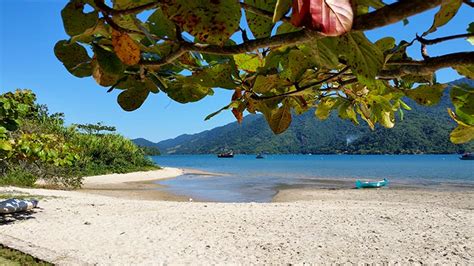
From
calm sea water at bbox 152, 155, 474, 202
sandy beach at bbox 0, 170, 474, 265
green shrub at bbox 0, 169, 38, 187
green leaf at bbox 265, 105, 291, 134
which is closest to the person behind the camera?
green leaf at bbox 265, 105, 291, 134

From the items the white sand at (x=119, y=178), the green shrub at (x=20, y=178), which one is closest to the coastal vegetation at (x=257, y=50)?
the green shrub at (x=20, y=178)

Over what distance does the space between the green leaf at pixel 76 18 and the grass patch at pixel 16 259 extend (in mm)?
5781

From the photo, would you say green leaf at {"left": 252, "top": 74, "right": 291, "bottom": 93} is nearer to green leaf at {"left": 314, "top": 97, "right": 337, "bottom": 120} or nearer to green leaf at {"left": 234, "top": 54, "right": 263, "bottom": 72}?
green leaf at {"left": 234, "top": 54, "right": 263, "bottom": 72}

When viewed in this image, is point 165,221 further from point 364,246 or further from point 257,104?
point 257,104

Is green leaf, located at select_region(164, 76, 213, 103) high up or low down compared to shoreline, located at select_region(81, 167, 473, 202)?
up

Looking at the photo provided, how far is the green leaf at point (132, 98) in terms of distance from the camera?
2.21 feet

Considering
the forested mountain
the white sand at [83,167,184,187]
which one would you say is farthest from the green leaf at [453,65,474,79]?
the forested mountain

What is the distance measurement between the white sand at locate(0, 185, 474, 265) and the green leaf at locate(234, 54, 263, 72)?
5.42m

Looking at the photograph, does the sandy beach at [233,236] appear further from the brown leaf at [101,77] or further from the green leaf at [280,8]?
the green leaf at [280,8]

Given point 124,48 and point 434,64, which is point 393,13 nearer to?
point 434,64

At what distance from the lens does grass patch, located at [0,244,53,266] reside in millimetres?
5141

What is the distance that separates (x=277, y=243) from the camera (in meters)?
6.79

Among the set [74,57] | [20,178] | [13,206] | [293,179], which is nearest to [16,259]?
[13,206]

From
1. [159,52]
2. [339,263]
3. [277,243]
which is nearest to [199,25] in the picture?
[159,52]
